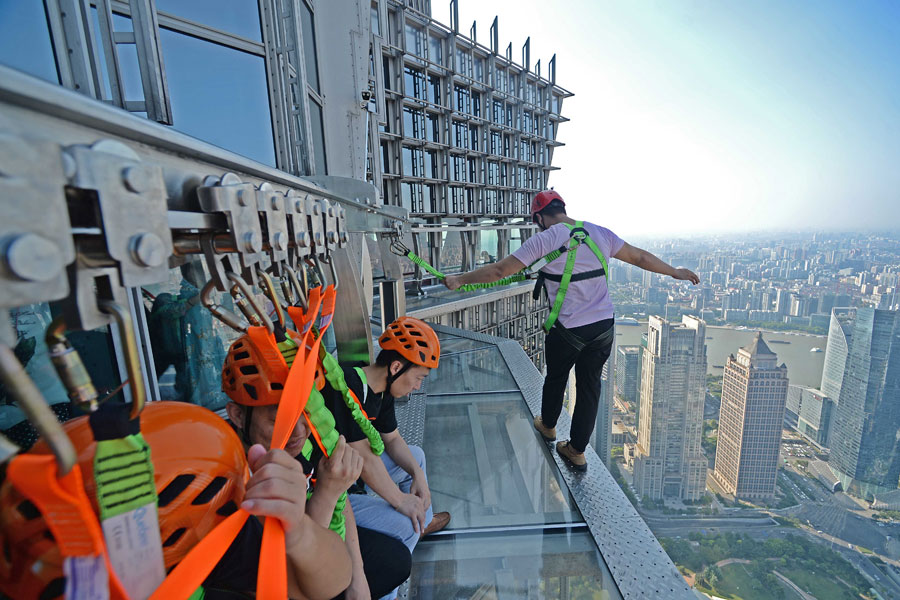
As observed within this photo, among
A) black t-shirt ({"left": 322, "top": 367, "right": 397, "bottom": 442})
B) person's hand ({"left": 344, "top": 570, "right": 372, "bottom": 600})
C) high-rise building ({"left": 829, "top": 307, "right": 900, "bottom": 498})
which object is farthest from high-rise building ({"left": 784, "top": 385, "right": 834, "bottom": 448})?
person's hand ({"left": 344, "top": 570, "right": 372, "bottom": 600})

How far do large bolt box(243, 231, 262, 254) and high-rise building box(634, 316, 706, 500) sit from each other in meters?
12.8

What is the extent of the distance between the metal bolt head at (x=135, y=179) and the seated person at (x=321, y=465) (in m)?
0.56

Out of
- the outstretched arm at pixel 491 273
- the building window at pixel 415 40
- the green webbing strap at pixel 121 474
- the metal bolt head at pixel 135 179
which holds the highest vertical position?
the building window at pixel 415 40

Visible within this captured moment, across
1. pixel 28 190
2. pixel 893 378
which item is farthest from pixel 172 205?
pixel 893 378

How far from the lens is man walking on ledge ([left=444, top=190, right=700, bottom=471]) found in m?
2.39

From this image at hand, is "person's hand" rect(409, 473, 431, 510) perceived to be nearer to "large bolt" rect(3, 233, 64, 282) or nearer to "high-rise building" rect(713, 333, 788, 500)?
"large bolt" rect(3, 233, 64, 282)

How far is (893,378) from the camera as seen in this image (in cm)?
1127

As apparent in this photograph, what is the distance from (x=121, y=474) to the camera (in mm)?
480

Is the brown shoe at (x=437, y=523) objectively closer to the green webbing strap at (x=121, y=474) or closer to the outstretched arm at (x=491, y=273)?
the outstretched arm at (x=491, y=273)

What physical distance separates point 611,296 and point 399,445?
5.44 feet

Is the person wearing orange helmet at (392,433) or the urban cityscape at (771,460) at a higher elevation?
the person wearing orange helmet at (392,433)

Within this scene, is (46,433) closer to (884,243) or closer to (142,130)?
(142,130)

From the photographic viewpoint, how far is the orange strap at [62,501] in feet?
1.21

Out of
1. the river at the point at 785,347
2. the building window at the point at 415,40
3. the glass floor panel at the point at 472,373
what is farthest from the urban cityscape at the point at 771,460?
the building window at the point at 415,40
